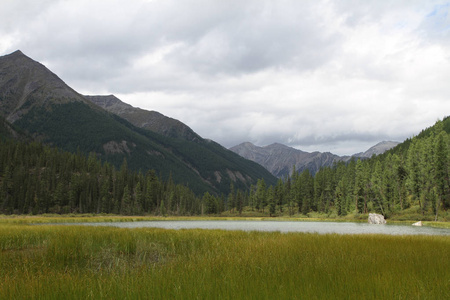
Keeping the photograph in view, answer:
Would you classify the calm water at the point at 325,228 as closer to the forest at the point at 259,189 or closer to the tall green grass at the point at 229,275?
the tall green grass at the point at 229,275

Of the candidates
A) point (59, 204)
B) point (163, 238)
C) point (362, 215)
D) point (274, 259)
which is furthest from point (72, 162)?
point (274, 259)

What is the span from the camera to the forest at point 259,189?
69125 millimetres

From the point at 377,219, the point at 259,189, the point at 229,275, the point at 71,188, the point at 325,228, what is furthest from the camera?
the point at 259,189

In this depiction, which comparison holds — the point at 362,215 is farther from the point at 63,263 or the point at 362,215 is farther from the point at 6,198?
the point at 6,198

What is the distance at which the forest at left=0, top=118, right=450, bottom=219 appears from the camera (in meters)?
69.1

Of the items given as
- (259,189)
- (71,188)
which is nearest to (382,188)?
(259,189)

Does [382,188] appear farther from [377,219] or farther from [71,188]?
[71,188]

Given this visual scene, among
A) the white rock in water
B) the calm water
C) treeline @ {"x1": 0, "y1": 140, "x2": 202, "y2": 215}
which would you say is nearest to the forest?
treeline @ {"x1": 0, "y1": 140, "x2": 202, "y2": 215}

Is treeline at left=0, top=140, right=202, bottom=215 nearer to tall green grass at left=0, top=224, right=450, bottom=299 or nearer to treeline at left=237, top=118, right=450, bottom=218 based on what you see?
treeline at left=237, top=118, right=450, bottom=218

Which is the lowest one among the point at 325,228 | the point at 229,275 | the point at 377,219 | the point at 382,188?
the point at 377,219

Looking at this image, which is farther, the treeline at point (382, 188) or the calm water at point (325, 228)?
the treeline at point (382, 188)

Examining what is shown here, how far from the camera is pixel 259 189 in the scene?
13388 centimetres

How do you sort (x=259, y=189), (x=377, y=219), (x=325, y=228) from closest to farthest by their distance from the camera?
(x=325, y=228)
(x=377, y=219)
(x=259, y=189)

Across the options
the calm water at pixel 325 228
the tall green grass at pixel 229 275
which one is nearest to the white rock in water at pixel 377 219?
the calm water at pixel 325 228
